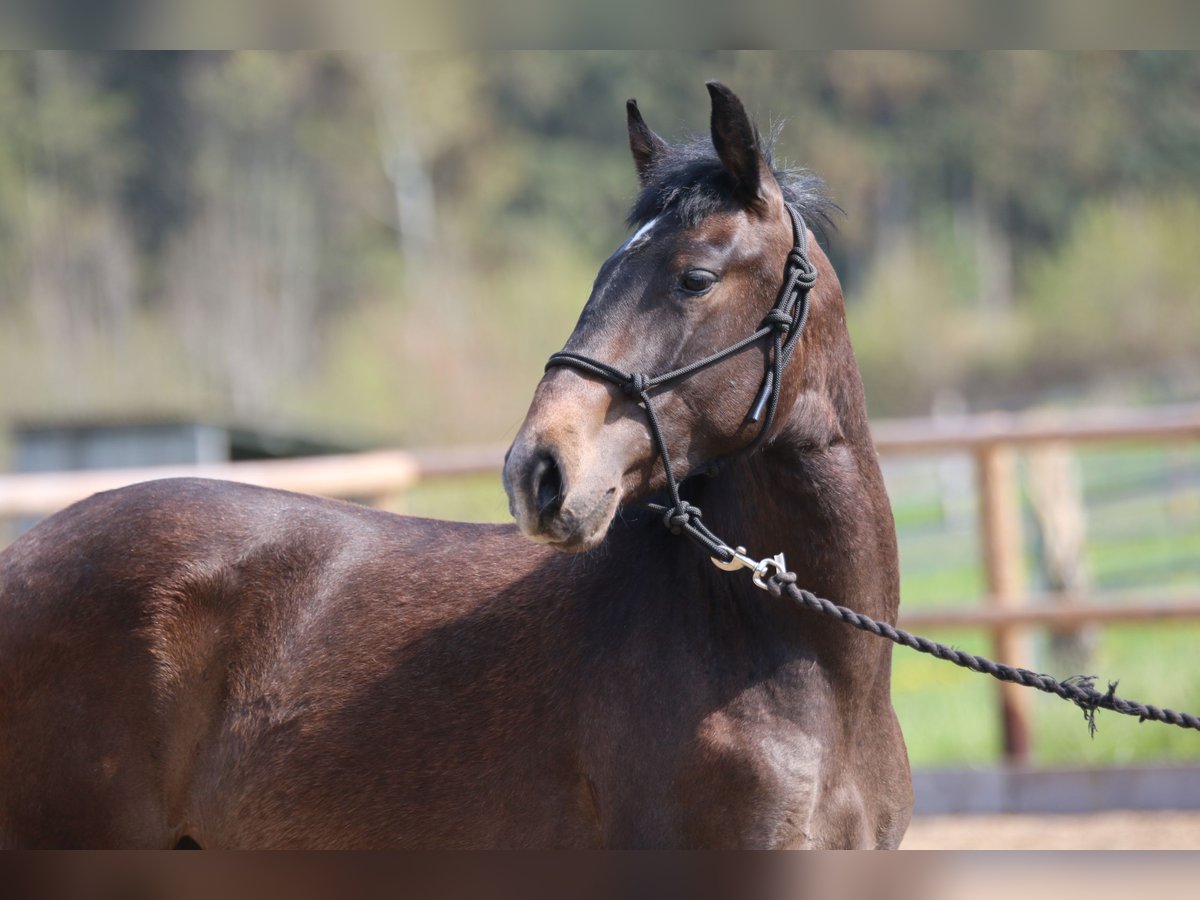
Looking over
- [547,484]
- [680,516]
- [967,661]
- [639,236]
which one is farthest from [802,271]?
[967,661]

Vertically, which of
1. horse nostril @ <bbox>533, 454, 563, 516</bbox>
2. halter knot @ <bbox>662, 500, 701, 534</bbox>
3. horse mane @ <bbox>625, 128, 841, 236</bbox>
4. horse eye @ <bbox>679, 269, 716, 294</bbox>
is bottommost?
halter knot @ <bbox>662, 500, 701, 534</bbox>

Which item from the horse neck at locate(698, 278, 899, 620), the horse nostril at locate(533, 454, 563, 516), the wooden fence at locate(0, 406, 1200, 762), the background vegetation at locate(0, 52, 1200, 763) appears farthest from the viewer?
the background vegetation at locate(0, 52, 1200, 763)

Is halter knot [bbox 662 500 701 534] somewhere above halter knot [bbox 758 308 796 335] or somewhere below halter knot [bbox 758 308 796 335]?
below

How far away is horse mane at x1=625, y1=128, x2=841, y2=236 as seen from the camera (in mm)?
2615

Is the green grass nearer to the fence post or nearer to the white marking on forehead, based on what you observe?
the fence post

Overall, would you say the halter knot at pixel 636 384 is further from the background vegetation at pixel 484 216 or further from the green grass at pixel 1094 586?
the background vegetation at pixel 484 216

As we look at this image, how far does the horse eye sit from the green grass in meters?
0.74

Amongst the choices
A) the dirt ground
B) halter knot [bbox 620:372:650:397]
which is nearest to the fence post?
the dirt ground

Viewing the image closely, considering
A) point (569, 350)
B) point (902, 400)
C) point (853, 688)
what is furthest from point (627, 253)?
point (902, 400)

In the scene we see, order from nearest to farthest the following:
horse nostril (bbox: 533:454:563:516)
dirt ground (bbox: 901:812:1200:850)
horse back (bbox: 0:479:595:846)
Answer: horse nostril (bbox: 533:454:563:516), horse back (bbox: 0:479:595:846), dirt ground (bbox: 901:812:1200:850)

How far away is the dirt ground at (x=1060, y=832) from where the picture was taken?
19.1 ft

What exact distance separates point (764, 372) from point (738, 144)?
0.45 meters

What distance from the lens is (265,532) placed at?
311 centimetres

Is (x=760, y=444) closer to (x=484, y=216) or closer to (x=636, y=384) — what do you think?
(x=636, y=384)
